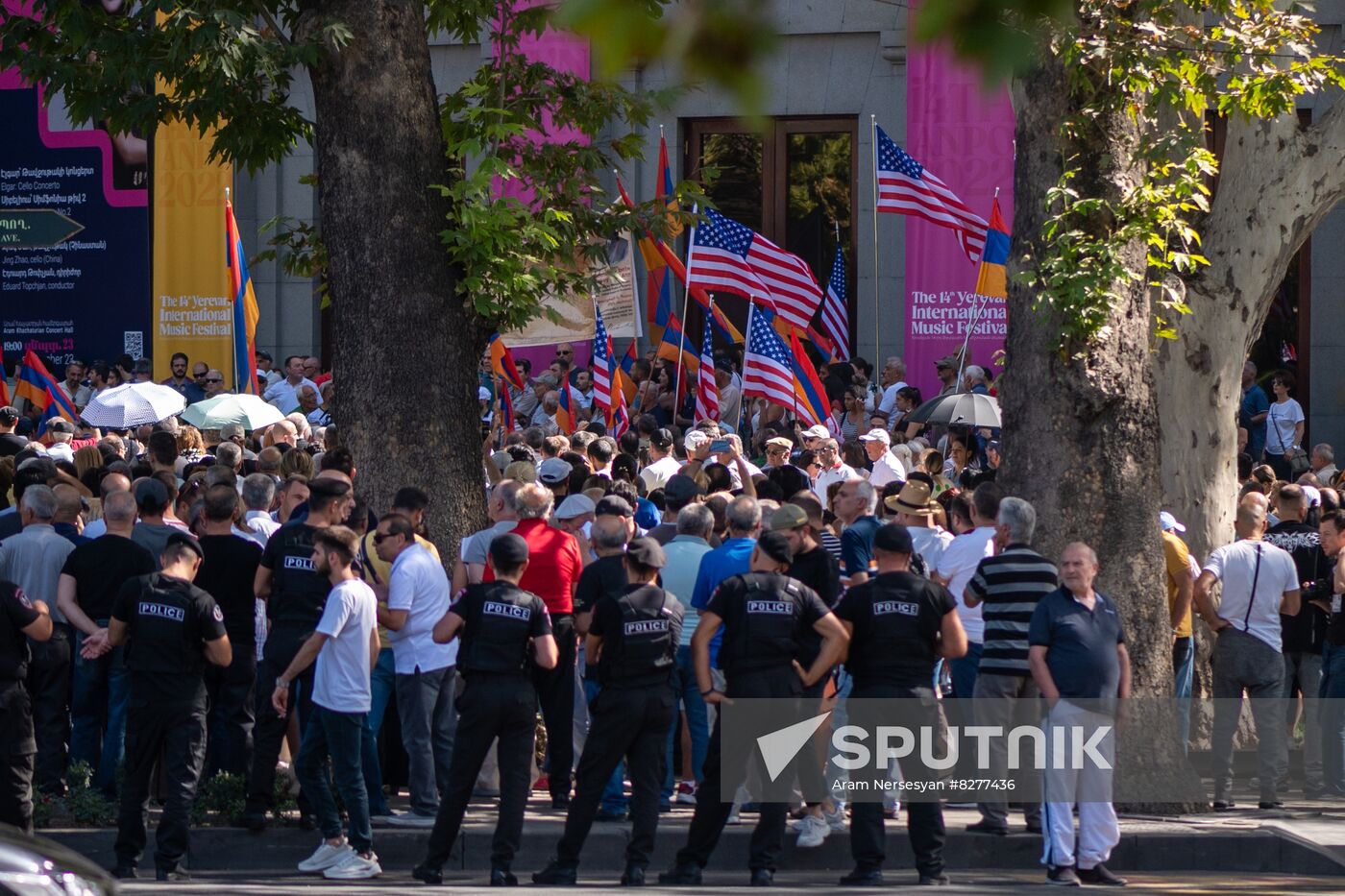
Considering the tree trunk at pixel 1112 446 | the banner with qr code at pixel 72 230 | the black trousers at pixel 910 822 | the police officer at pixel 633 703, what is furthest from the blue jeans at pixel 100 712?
the banner with qr code at pixel 72 230

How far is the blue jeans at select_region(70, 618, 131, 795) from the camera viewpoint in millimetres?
10430

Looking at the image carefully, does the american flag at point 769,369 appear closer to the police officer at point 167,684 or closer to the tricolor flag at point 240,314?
the tricolor flag at point 240,314

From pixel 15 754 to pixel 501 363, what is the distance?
1009 centimetres

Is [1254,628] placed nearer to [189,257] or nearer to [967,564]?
[967,564]

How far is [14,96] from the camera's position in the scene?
26172mm

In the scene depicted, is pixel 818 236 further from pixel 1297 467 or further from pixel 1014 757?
pixel 1014 757

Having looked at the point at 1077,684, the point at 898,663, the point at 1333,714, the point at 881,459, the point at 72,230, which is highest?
the point at 72,230

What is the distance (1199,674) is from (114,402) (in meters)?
9.98

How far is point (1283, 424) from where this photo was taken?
2011 centimetres

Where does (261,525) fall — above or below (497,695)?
above

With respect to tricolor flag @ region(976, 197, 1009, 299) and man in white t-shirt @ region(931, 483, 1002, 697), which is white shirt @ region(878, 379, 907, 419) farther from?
man in white t-shirt @ region(931, 483, 1002, 697)

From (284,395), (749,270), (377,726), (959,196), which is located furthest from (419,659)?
(959,196)

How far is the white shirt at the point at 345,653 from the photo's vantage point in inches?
359

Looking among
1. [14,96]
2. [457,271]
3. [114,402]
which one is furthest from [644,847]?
[14,96]
